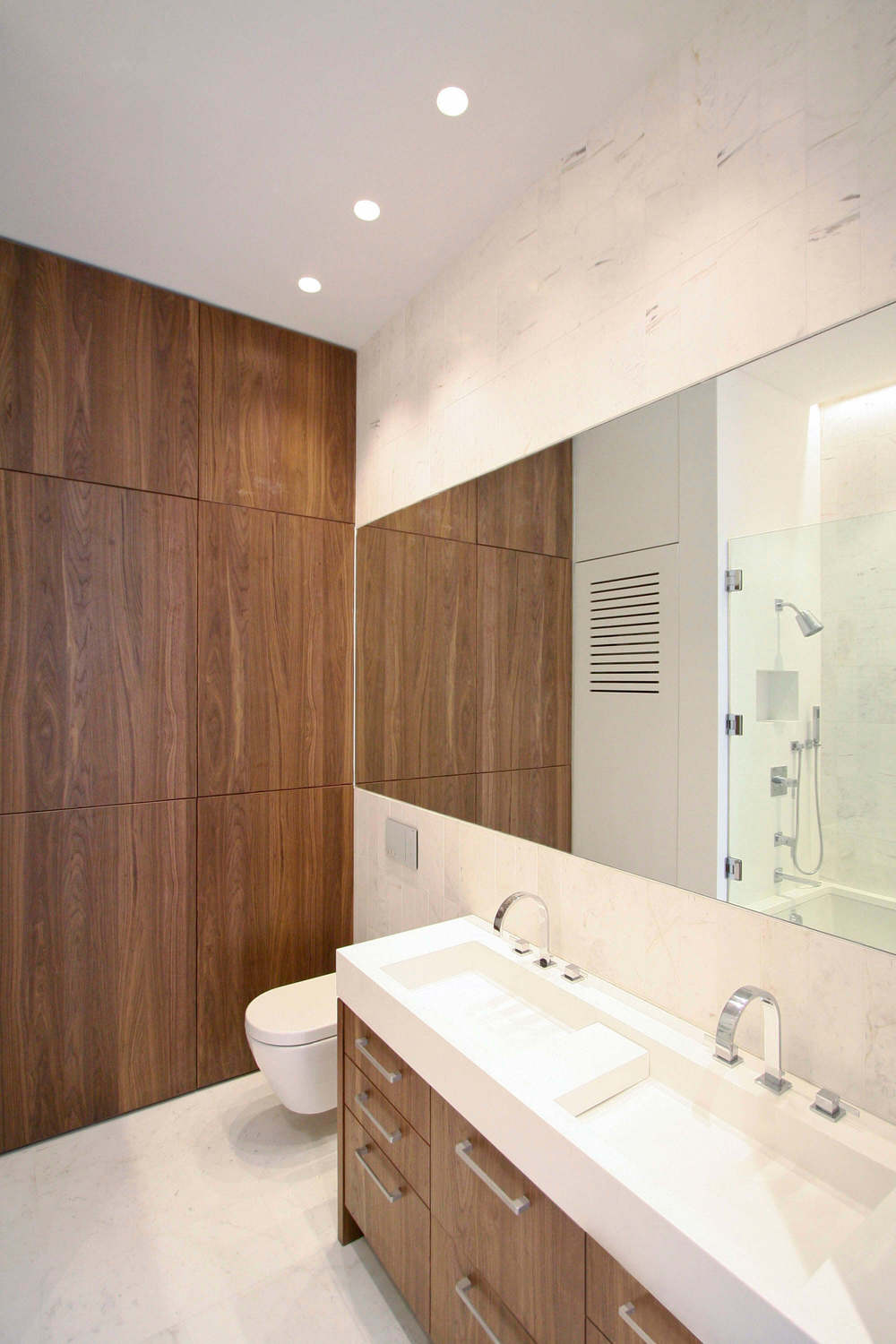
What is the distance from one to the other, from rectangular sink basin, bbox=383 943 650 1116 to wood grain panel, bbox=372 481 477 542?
1.25 metres

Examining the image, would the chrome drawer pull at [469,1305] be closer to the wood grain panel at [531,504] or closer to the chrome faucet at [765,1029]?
the chrome faucet at [765,1029]

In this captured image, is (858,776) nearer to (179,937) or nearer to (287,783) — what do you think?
(287,783)

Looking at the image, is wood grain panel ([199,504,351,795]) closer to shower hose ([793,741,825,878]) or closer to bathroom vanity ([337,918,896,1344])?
bathroom vanity ([337,918,896,1344])

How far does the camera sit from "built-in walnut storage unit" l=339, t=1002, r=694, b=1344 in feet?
3.23

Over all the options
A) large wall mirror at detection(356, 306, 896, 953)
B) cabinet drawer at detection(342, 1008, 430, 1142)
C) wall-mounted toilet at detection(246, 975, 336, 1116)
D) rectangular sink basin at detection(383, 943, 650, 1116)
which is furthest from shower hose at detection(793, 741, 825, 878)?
wall-mounted toilet at detection(246, 975, 336, 1116)

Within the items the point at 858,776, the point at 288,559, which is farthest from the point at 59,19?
the point at 858,776

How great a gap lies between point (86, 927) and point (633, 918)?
1.80 m

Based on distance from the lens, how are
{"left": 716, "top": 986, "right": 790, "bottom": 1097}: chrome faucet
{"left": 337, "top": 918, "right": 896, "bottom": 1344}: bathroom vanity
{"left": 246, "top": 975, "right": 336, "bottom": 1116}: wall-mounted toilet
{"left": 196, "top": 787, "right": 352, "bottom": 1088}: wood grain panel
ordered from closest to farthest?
{"left": 337, "top": 918, "right": 896, "bottom": 1344}: bathroom vanity < {"left": 716, "top": 986, "right": 790, "bottom": 1097}: chrome faucet < {"left": 246, "top": 975, "right": 336, "bottom": 1116}: wall-mounted toilet < {"left": 196, "top": 787, "right": 352, "bottom": 1088}: wood grain panel

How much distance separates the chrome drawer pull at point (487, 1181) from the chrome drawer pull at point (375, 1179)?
38cm

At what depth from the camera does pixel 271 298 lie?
2422mm

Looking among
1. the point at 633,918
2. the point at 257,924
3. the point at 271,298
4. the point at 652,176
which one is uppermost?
the point at 271,298

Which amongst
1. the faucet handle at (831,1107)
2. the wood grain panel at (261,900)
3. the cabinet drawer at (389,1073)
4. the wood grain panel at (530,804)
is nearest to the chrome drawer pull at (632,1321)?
the faucet handle at (831,1107)

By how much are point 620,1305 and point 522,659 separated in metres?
1.34

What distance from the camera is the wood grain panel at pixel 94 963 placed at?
211 centimetres
